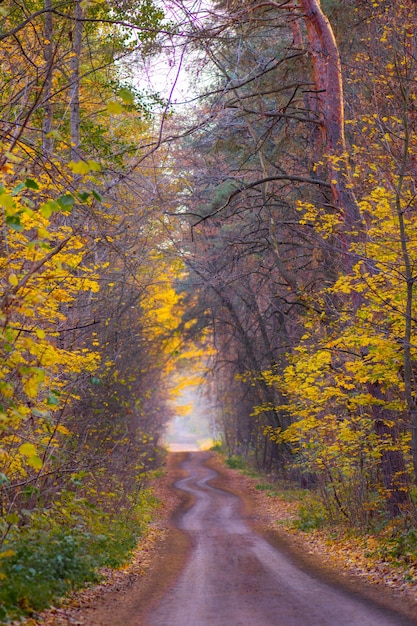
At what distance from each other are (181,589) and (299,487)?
15962 millimetres

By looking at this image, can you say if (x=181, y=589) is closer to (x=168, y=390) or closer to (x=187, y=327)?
(x=187, y=327)

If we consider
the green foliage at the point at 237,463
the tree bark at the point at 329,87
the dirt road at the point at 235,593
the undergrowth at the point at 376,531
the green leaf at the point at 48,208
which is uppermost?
the tree bark at the point at 329,87

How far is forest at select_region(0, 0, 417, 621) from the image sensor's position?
26.7ft

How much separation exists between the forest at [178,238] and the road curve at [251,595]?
4.86 ft

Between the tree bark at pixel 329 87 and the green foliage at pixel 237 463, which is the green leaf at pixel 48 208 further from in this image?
the green foliage at pixel 237 463

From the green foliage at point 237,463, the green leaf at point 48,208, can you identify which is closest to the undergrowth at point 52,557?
the green leaf at point 48,208

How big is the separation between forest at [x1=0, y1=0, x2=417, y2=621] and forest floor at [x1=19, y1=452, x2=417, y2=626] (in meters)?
0.39

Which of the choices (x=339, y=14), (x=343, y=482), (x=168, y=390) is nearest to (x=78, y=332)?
(x=343, y=482)

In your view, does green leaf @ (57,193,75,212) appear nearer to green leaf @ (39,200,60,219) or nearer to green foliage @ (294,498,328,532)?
green leaf @ (39,200,60,219)

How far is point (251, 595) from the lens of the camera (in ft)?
30.3

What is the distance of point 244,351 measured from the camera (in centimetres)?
2848

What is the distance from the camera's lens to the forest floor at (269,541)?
8273mm

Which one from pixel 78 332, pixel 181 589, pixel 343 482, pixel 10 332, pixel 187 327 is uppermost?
pixel 187 327

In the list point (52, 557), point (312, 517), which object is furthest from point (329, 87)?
point (52, 557)
